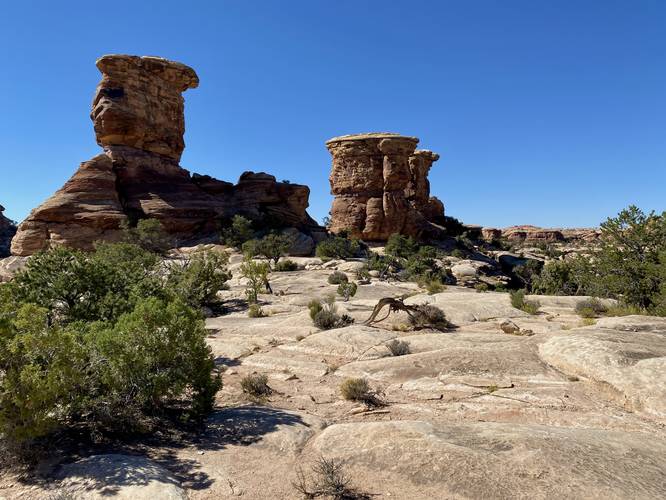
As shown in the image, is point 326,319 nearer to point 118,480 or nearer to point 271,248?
point 118,480

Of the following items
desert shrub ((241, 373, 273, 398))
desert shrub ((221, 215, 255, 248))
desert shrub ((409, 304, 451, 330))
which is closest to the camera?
desert shrub ((241, 373, 273, 398))

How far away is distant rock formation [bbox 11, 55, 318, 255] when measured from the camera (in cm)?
4438

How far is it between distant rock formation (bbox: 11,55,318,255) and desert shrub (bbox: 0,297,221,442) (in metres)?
41.4

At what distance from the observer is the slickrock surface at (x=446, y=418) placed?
18.7ft

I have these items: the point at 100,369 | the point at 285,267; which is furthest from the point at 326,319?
the point at 285,267

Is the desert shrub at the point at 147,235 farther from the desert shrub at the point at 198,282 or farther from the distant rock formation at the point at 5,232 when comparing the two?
the distant rock formation at the point at 5,232

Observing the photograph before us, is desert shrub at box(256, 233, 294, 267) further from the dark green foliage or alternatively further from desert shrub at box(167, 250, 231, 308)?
the dark green foliage

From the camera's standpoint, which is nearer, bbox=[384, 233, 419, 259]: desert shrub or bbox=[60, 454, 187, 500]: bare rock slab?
bbox=[60, 454, 187, 500]: bare rock slab

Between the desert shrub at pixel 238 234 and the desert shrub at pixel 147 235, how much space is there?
6.88 m

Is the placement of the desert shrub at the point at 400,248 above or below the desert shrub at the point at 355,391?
above

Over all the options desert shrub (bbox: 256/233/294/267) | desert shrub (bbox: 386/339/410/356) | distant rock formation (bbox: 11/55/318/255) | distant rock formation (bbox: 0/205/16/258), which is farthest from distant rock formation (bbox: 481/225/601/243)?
desert shrub (bbox: 386/339/410/356)

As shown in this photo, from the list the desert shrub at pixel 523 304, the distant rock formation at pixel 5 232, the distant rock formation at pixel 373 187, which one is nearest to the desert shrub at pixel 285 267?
the distant rock formation at pixel 373 187

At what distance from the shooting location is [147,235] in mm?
43375

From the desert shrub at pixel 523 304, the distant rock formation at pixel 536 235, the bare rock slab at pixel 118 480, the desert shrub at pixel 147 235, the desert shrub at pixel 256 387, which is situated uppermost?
the distant rock formation at pixel 536 235
